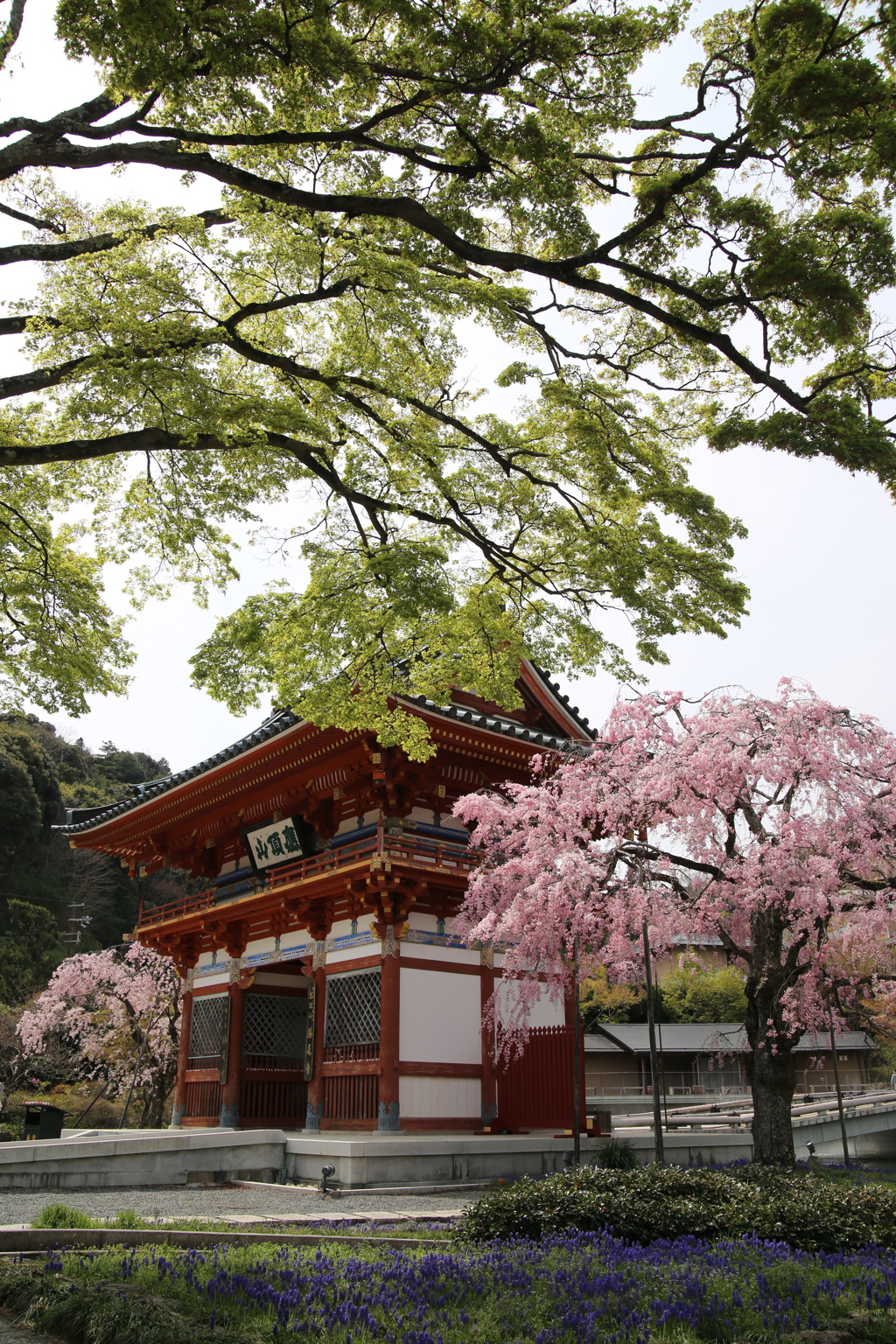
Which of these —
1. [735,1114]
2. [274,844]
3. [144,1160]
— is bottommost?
[735,1114]

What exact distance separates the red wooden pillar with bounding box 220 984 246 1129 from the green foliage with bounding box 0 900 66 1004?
82.4 ft

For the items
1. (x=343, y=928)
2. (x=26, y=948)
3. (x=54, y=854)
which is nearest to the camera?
(x=343, y=928)

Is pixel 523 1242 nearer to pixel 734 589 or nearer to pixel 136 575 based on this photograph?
pixel 734 589

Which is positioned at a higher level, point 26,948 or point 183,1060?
point 26,948

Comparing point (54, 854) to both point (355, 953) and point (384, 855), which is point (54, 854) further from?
point (384, 855)

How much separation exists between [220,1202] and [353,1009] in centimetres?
532

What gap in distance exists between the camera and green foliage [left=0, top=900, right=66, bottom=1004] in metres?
42.0

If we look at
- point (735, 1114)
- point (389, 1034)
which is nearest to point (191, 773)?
point (389, 1034)

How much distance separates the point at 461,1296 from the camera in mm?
5570

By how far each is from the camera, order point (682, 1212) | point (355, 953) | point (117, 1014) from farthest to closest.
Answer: point (117, 1014)
point (355, 953)
point (682, 1212)

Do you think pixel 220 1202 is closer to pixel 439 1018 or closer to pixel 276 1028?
pixel 439 1018

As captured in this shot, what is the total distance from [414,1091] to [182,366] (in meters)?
12.7

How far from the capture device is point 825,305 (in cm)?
688

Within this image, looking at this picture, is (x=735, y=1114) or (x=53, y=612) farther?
(x=735, y=1114)
